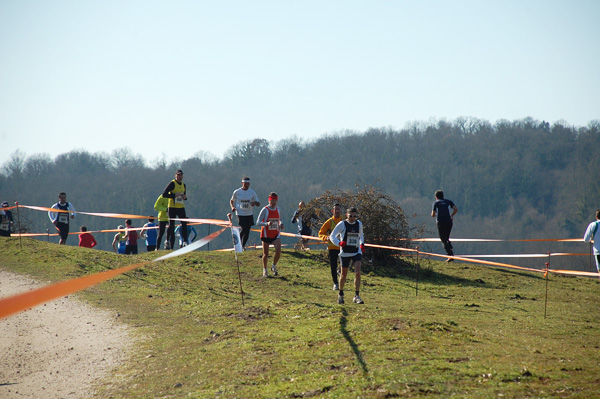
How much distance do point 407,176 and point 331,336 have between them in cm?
11973

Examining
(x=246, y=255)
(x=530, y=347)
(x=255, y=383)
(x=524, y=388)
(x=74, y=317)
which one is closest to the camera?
(x=524, y=388)

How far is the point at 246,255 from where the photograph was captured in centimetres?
1823

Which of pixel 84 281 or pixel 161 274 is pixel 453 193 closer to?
pixel 161 274

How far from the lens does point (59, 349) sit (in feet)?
30.0

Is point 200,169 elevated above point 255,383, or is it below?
above

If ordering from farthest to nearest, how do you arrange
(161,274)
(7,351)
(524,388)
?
(161,274)
(7,351)
(524,388)

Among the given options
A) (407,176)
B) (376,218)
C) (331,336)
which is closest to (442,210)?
(376,218)

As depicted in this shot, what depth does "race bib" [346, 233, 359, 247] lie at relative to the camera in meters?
11.2

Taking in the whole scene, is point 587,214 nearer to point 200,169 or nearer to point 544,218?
point 544,218

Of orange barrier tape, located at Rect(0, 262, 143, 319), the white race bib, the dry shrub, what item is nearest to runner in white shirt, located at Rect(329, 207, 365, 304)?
orange barrier tape, located at Rect(0, 262, 143, 319)

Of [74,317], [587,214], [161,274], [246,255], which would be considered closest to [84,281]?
[74,317]

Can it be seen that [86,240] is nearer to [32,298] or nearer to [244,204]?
[244,204]

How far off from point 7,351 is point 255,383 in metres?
4.34

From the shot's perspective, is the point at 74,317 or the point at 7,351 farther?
the point at 74,317
